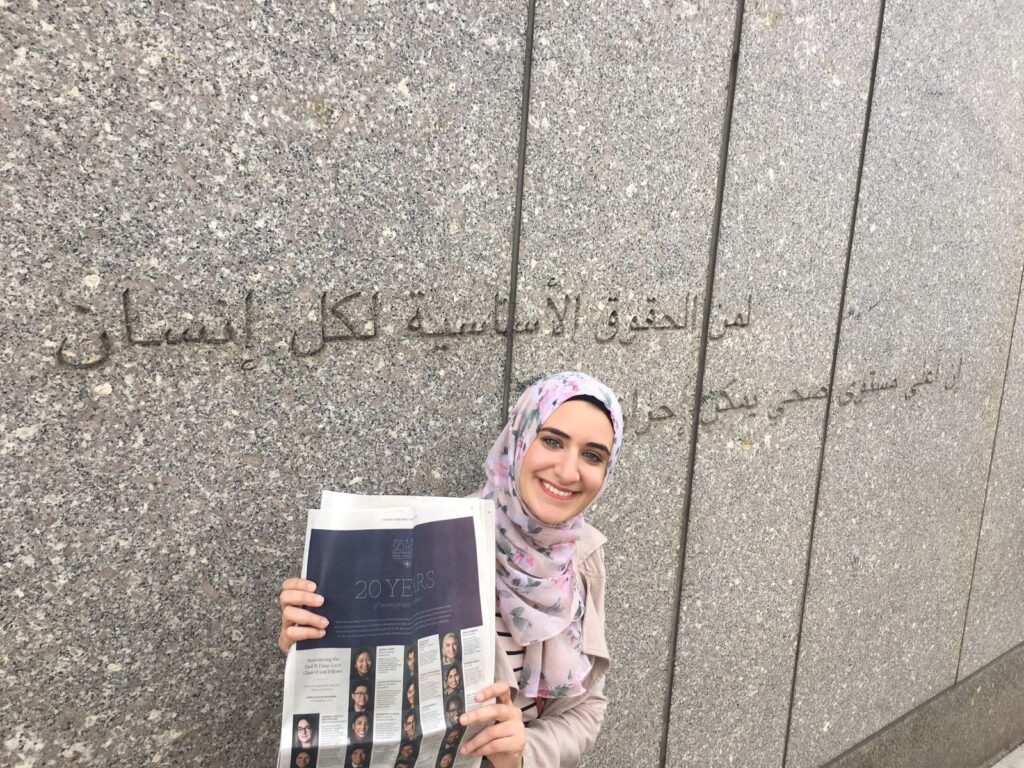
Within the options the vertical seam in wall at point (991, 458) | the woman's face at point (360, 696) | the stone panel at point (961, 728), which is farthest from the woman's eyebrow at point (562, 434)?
the vertical seam in wall at point (991, 458)

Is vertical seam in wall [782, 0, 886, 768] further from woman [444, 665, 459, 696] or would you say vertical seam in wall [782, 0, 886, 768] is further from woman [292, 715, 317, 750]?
woman [292, 715, 317, 750]

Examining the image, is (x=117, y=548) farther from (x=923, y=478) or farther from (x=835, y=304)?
(x=923, y=478)

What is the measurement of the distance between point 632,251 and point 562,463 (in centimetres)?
102

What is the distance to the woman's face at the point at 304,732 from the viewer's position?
4.37ft

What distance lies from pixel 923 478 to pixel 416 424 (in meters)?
3.07

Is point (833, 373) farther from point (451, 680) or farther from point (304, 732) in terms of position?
point (304, 732)

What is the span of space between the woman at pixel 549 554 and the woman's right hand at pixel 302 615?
49 centimetres

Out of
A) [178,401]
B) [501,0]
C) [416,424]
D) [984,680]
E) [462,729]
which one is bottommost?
[984,680]

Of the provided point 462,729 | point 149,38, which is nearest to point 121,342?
point 149,38

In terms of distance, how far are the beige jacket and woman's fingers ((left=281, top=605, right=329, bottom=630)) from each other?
1.57 ft

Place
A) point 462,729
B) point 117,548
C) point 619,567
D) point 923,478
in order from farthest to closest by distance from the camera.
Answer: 1. point 923,478
2. point 619,567
3. point 117,548
4. point 462,729

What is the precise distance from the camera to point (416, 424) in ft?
6.62

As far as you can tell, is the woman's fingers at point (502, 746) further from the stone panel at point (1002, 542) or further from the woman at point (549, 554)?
the stone panel at point (1002, 542)

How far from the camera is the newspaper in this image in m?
1.35
